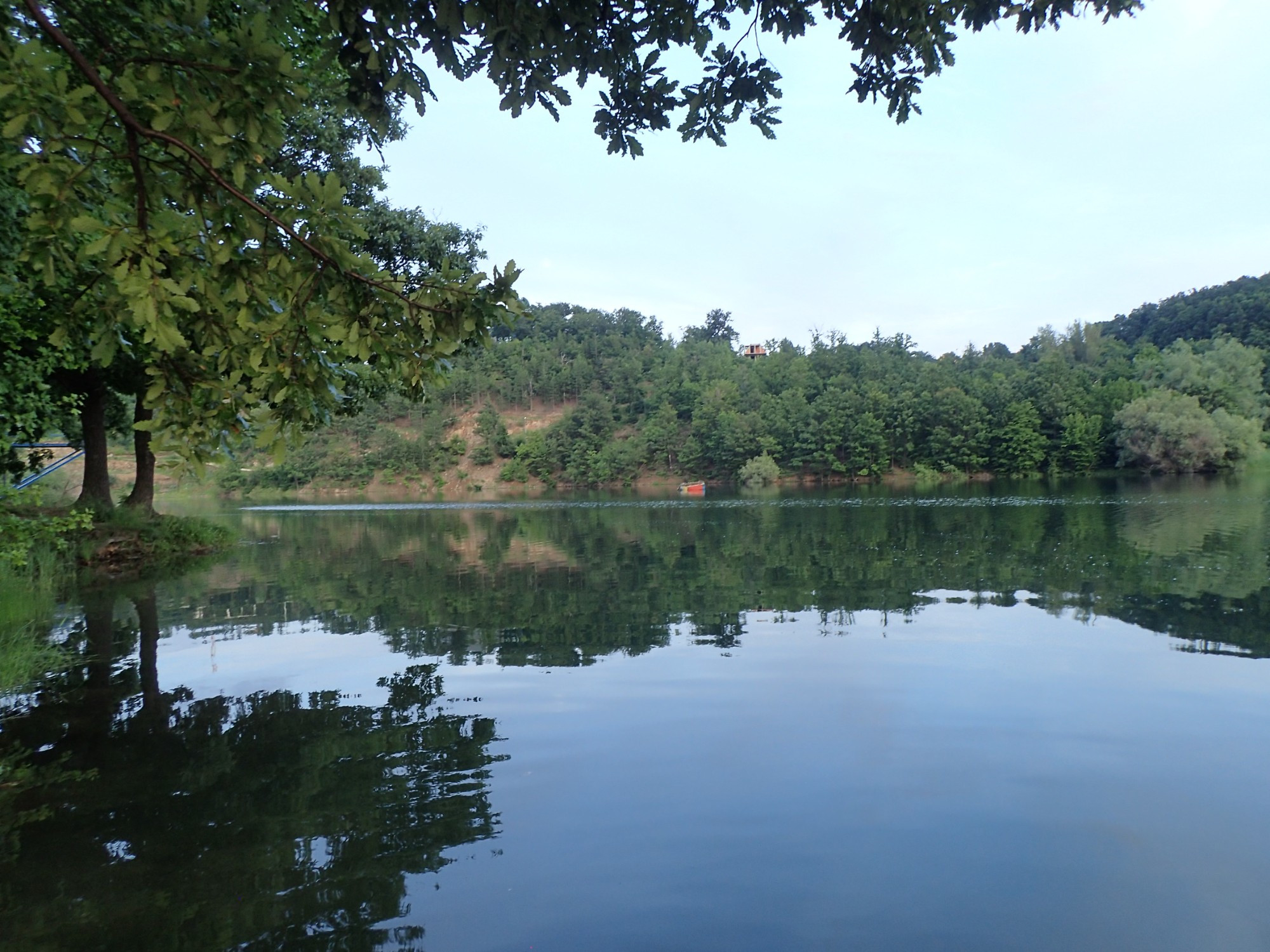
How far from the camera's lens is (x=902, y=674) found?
10414 millimetres

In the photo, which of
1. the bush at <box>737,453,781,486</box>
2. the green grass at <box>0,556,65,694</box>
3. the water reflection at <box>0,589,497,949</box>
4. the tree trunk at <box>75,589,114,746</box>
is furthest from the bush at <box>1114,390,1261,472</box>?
the green grass at <box>0,556,65,694</box>


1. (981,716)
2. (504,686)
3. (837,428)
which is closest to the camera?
(981,716)

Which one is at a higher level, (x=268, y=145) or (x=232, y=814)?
(x=268, y=145)

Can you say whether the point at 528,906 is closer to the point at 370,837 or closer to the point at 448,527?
the point at 370,837

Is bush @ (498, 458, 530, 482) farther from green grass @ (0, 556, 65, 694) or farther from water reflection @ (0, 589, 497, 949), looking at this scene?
water reflection @ (0, 589, 497, 949)

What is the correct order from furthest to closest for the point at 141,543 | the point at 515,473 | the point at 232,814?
1. the point at 515,473
2. the point at 141,543
3. the point at 232,814

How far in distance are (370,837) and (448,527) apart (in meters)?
34.1

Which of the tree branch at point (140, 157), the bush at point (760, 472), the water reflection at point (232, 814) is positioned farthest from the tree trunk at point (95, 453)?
the bush at point (760, 472)

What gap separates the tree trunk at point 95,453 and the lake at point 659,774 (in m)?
7.89

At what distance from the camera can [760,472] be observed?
302 ft

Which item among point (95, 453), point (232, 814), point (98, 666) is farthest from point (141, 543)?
point (232, 814)

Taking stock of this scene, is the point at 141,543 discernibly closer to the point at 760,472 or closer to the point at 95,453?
the point at 95,453

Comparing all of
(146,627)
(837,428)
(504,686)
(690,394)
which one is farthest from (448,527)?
(690,394)

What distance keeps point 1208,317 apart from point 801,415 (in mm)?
69226
